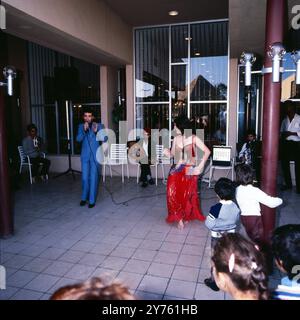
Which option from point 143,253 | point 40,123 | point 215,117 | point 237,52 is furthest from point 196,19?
point 143,253

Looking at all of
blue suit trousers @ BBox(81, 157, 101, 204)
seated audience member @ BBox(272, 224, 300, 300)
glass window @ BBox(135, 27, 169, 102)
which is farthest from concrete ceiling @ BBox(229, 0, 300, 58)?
seated audience member @ BBox(272, 224, 300, 300)

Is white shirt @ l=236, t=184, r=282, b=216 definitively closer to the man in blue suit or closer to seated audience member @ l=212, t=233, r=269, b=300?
seated audience member @ l=212, t=233, r=269, b=300

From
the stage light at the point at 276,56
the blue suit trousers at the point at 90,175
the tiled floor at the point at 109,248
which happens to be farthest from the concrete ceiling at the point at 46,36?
the stage light at the point at 276,56

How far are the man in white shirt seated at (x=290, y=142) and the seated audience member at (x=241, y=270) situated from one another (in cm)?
483

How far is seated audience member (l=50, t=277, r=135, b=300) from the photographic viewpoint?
0.93 meters

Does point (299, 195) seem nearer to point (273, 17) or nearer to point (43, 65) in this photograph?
point (273, 17)

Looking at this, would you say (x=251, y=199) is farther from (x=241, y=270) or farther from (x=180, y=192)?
(x=180, y=192)

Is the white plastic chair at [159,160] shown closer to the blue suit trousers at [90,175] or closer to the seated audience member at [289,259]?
the blue suit trousers at [90,175]

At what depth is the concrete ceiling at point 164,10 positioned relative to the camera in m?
5.65

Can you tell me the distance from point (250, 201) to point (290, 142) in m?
3.69

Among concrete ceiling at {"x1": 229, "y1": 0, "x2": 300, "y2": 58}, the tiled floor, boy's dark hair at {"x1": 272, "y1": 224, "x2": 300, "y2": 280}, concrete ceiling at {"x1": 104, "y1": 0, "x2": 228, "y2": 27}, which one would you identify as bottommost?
the tiled floor

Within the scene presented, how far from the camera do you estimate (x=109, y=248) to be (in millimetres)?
3371

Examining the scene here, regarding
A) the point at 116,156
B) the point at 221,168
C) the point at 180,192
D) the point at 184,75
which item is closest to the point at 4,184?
the point at 180,192

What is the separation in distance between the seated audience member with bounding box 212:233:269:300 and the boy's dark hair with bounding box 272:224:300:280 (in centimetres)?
21
